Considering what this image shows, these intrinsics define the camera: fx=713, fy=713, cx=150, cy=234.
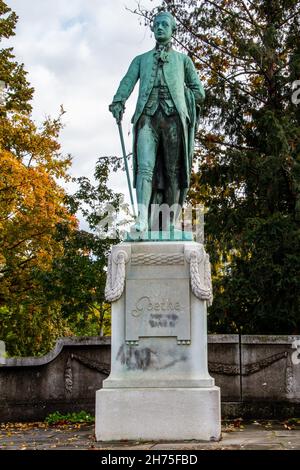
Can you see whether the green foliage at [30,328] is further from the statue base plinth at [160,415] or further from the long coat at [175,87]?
the statue base plinth at [160,415]

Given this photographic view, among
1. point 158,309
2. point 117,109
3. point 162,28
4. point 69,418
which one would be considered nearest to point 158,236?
point 158,309

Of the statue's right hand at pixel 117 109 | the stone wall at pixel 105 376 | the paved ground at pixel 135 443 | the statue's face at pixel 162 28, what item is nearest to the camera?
the paved ground at pixel 135 443

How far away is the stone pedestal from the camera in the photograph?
7.70 m

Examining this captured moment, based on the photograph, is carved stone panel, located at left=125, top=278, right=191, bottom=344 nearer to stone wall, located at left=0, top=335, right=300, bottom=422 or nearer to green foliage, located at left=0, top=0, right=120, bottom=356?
stone wall, located at left=0, top=335, right=300, bottom=422

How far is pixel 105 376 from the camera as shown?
11.3m

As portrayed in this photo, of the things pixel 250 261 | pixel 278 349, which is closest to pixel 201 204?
pixel 250 261

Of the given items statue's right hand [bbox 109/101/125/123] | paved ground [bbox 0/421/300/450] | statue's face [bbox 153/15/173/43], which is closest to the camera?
paved ground [bbox 0/421/300/450]

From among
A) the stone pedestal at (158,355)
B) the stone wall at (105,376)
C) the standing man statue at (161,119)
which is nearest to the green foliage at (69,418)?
the stone wall at (105,376)

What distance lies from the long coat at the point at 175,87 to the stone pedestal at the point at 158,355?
4.29 feet

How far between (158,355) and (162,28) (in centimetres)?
406

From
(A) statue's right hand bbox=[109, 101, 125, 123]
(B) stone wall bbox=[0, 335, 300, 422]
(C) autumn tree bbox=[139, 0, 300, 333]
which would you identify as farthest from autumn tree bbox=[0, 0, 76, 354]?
(A) statue's right hand bbox=[109, 101, 125, 123]

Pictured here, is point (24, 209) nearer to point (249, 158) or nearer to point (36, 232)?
point (36, 232)

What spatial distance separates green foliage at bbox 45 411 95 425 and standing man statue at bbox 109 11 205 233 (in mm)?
3842

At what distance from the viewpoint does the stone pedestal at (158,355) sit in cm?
770
